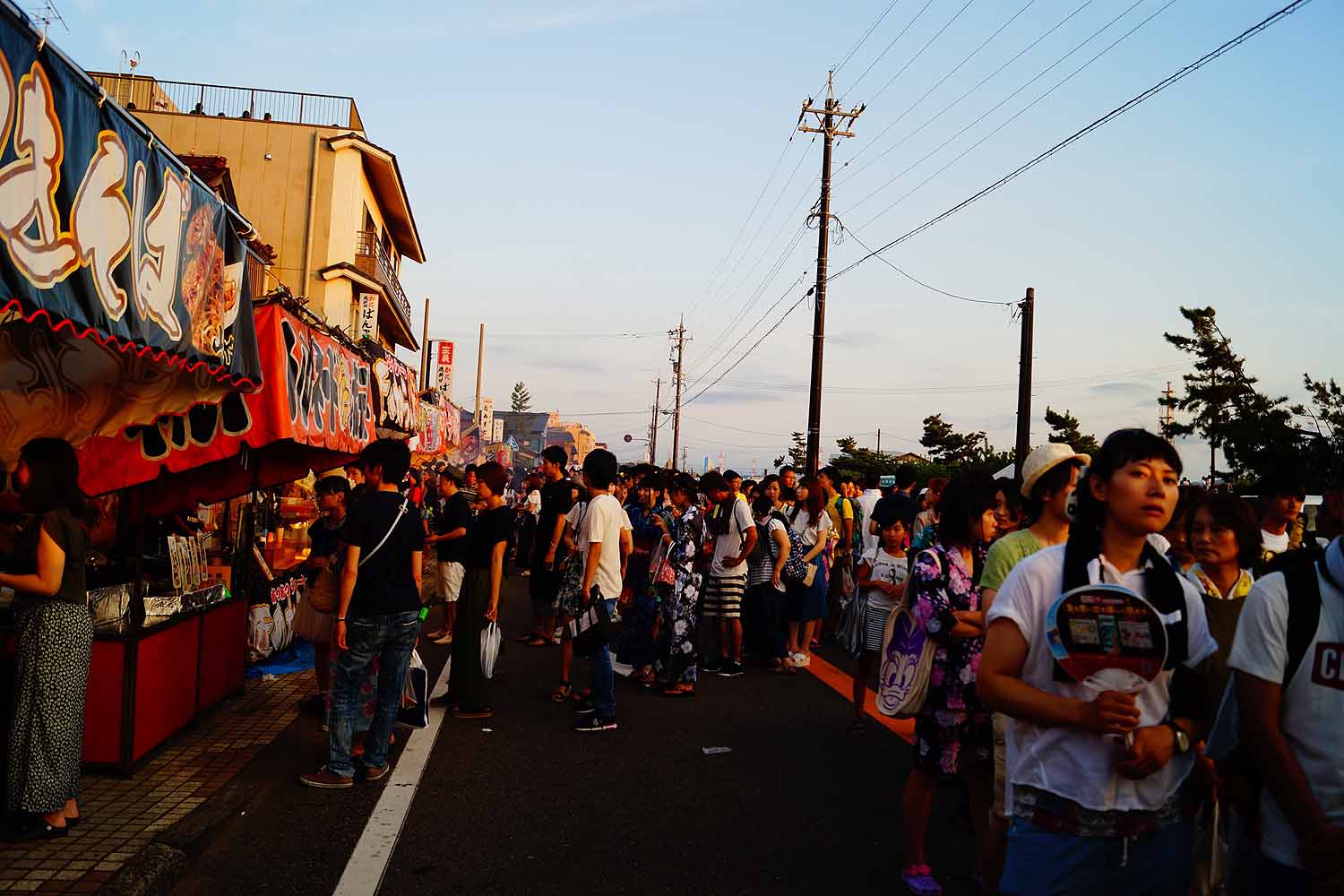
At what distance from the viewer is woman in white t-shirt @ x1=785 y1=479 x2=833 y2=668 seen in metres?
10.8

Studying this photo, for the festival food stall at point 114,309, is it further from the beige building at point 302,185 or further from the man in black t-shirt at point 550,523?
the beige building at point 302,185

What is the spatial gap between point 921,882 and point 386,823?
2746mm

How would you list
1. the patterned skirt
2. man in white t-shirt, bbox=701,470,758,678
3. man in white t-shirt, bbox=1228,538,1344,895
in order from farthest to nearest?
man in white t-shirt, bbox=701,470,758,678 < the patterned skirt < man in white t-shirt, bbox=1228,538,1344,895

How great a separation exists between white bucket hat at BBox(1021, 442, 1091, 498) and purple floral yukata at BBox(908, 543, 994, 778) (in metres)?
0.73

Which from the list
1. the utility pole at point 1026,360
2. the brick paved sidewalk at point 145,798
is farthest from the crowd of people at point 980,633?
the utility pole at point 1026,360

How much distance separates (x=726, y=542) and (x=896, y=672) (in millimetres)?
5382

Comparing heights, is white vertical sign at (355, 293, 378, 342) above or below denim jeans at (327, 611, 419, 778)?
above

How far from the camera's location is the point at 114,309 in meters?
4.41

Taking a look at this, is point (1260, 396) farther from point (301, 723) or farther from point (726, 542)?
point (301, 723)

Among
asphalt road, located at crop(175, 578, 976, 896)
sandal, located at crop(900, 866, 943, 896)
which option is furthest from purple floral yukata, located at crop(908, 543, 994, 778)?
asphalt road, located at crop(175, 578, 976, 896)

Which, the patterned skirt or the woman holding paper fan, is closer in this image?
the patterned skirt

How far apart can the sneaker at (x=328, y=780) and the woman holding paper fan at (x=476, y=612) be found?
77.1 inches

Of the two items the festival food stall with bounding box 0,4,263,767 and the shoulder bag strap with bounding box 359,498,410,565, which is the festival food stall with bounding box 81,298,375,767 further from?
the shoulder bag strap with bounding box 359,498,410,565

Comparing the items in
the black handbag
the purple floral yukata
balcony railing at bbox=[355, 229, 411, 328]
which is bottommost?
the black handbag
